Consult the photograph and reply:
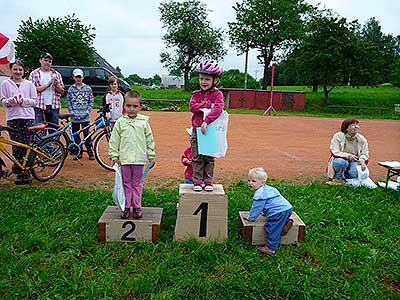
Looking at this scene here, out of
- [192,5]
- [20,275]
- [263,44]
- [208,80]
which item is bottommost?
[20,275]

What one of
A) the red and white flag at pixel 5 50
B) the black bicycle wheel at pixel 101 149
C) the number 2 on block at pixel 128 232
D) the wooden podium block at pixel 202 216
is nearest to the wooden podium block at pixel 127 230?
the number 2 on block at pixel 128 232

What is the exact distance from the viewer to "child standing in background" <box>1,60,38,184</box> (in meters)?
5.23

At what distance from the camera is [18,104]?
5223 mm

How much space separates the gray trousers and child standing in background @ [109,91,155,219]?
17.5 inches

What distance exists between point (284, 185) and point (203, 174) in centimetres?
228

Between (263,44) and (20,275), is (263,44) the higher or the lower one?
the higher one

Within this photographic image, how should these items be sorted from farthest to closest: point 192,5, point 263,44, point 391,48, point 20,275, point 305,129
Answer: point 391,48 → point 192,5 → point 263,44 → point 305,129 → point 20,275

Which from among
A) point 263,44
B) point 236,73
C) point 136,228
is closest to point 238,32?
point 263,44

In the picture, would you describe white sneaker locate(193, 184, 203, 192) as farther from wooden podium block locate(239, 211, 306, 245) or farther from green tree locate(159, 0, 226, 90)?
green tree locate(159, 0, 226, 90)

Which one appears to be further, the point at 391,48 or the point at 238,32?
the point at 391,48

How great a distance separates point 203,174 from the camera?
163 inches

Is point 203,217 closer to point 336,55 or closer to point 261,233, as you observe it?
point 261,233

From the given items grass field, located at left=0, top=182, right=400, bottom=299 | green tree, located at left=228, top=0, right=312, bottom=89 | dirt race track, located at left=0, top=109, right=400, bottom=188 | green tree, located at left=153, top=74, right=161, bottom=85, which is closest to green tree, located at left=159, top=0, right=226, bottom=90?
green tree, located at left=228, top=0, right=312, bottom=89

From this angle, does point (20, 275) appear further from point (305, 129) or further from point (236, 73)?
point (236, 73)
